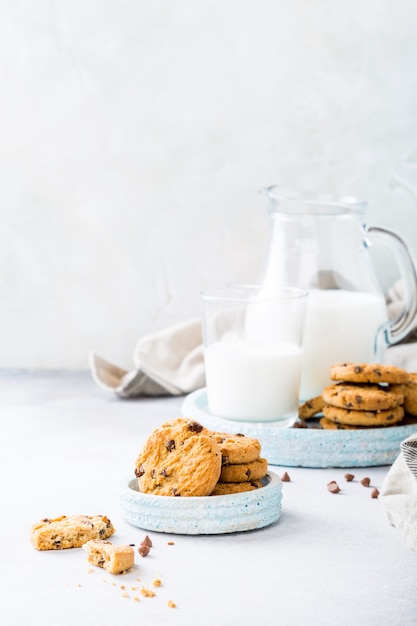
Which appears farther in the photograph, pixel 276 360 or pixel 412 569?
pixel 276 360

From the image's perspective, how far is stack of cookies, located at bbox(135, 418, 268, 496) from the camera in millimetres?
965

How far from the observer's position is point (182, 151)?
204cm

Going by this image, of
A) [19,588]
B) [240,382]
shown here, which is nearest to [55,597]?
[19,588]

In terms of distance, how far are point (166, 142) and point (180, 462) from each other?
118cm

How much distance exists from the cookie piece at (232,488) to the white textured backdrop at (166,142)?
107 cm

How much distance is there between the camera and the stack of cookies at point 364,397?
1243 mm

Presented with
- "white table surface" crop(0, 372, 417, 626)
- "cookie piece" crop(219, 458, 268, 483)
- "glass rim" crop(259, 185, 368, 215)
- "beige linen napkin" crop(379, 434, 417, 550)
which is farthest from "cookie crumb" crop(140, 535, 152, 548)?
"glass rim" crop(259, 185, 368, 215)

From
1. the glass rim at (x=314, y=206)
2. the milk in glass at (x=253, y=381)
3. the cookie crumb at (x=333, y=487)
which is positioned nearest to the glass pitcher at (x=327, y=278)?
the glass rim at (x=314, y=206)

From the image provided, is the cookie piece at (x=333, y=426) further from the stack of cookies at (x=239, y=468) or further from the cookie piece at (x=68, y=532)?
the cookie piece at (x=68, y=532)

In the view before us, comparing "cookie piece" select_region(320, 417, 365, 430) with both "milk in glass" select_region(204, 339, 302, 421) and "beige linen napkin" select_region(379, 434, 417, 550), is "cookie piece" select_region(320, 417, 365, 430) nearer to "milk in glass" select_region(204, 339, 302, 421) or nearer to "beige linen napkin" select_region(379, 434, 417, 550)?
"milk in glass" select_region(204, 339, 302, 421)

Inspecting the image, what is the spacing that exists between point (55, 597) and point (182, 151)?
4.52 ft

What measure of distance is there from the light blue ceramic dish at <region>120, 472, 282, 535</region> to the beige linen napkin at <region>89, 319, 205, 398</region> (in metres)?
0.79

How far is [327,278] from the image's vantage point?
57.6 inches

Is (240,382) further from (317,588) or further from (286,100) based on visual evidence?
(286,100)
